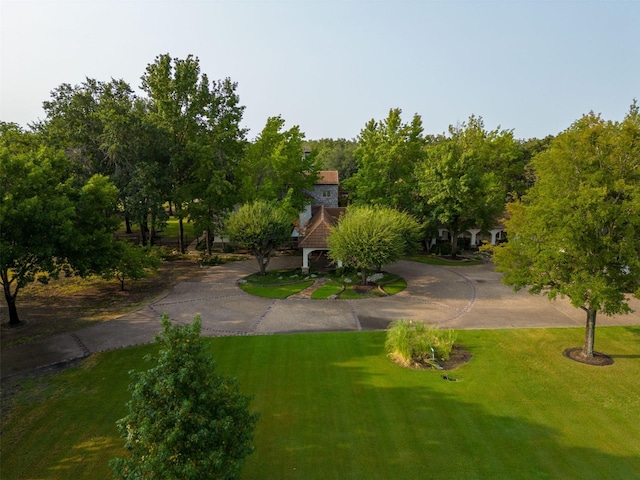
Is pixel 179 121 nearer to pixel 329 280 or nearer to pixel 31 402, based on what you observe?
pixel 329 280

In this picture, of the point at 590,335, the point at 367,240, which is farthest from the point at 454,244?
the point at 590,335

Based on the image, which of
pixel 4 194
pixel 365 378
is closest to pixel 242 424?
pixel 365 378

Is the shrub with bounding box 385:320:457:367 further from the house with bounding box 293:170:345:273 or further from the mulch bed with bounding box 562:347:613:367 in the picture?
the house with bounding box 293:170:345:273

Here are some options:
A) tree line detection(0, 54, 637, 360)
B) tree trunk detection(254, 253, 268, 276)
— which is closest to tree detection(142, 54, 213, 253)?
tree line detection(0, 54, 637, 360)

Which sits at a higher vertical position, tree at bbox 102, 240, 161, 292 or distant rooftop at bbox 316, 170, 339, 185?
distant rooftop at bbox 316, 170, 339, 185

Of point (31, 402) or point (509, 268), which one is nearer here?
point (31, 402)

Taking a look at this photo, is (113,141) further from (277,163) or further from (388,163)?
(388,163)
